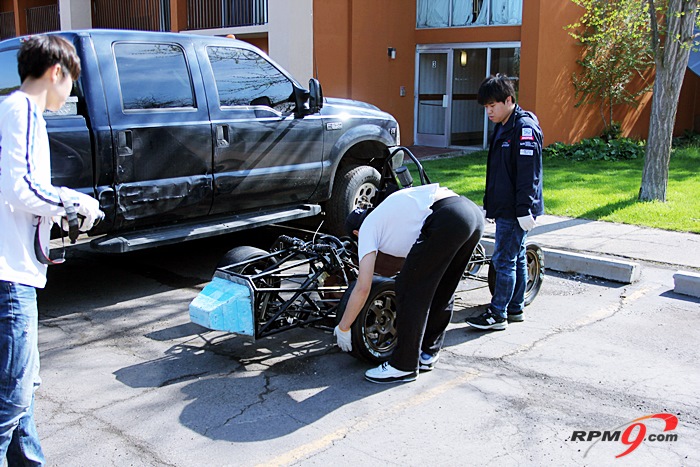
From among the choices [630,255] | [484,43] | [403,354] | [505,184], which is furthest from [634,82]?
[403,354]

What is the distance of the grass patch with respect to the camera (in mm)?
9492

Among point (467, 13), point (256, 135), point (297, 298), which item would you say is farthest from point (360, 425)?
point (467, 13)

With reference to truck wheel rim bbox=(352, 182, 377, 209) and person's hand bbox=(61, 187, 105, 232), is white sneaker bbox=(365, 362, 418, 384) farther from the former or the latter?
truck wheel rim bbox=(352, 182, 377, 209)

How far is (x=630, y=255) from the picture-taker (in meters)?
7.77

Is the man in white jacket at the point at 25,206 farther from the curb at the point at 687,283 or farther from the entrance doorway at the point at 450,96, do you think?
the entrance doorway at the point at 450,96

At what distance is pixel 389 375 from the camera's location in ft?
15.2

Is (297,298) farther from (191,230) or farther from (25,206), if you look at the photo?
(25,206)

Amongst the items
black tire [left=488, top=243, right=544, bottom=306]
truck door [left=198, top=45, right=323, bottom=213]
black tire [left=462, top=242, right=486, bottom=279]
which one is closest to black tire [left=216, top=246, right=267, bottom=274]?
truck door [left=198, top=45, right=323, bottom=213]

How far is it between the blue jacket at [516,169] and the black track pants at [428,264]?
1.01 metres

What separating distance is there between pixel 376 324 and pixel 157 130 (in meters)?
2.74

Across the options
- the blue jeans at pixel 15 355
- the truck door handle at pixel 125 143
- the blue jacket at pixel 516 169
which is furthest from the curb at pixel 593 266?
the blue jeans at pixel 15 355

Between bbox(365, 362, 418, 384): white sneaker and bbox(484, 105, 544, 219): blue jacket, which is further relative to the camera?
bbox(484, 105, 544, 219): blue jacket

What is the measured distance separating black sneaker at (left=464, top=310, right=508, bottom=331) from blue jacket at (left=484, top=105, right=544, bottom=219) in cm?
79

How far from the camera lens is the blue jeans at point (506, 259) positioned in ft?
18.4
